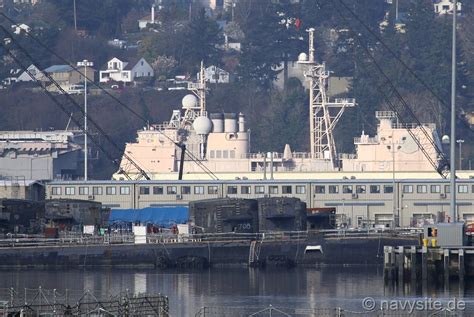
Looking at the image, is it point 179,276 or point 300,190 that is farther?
point 300,190

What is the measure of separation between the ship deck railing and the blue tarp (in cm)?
825

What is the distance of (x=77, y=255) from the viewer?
83312mm

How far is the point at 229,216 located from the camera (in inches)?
3361

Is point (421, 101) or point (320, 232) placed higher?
point (421, 101)

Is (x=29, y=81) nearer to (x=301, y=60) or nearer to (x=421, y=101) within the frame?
(x=421, y=101)

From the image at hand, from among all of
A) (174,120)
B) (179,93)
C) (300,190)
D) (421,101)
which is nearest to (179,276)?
(300,190)

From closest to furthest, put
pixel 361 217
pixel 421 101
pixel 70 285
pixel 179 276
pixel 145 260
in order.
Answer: pixel 70 285
pixel 179 276
pixel 145 260
pixel 361 217
pixel 421 101

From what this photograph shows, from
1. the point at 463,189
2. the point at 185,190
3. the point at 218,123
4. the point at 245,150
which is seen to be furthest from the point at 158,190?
the point at 218,123

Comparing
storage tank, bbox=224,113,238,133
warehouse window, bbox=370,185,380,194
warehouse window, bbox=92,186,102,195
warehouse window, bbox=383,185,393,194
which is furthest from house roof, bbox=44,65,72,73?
warehouse window, bbox=383,185,393,194

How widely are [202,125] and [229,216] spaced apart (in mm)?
39530

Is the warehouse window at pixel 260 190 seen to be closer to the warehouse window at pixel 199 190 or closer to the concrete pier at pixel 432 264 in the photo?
the warehouse window at pixel 199 190

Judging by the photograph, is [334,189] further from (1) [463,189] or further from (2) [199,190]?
(2) [199,190]

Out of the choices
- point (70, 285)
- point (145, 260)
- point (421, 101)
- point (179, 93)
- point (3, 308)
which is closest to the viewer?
point (3, 308)

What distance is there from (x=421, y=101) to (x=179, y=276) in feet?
304
